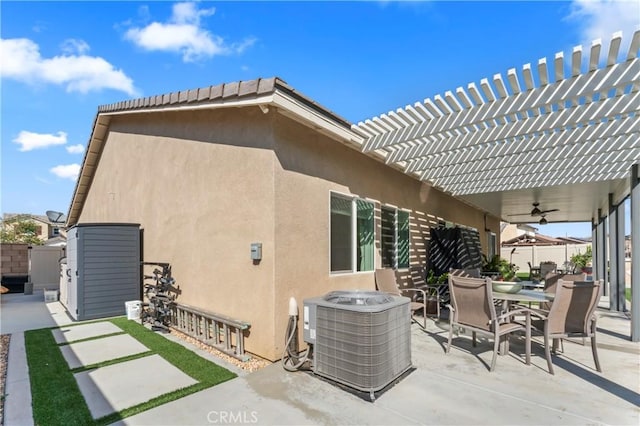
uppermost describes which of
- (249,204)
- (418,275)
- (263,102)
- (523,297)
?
(263,102)

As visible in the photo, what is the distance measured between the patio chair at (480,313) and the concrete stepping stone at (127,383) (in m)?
3.61

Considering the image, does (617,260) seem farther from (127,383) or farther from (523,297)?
(127,383)

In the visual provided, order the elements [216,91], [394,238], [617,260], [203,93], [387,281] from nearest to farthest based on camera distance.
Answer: [216,91], [203,93], [387,281], [394,238], [617,260]

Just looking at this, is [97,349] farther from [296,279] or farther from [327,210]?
[327,210]

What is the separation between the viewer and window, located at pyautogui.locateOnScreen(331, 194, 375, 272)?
5.86 metres

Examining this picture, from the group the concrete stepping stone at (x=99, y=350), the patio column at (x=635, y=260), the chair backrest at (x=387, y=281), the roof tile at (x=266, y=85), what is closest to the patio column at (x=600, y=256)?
the patio column at (x=635, y=260)

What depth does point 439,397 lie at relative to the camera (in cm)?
344

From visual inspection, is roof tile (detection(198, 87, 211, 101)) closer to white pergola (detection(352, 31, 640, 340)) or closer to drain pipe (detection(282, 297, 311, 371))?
white pergola (detection(352, 31, 640, 340))

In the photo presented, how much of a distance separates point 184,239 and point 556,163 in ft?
24.8

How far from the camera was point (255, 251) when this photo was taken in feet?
15.3

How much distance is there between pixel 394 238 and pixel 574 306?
12.7 ft

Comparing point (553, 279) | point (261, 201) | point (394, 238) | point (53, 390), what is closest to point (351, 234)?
point (394, 238)

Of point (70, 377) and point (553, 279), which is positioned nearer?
point (70, 377)

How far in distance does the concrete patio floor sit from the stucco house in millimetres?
1110
